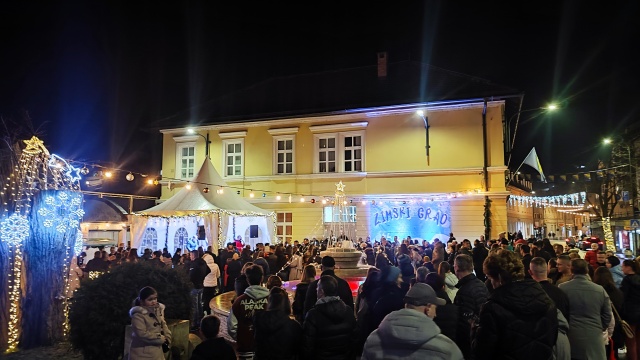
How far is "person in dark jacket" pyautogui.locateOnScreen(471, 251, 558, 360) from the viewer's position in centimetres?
349

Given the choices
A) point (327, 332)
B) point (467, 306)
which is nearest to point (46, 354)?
point (327, 332)

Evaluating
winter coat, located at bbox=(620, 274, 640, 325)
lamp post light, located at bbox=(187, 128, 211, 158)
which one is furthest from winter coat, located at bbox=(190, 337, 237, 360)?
lamp post light, located at bbox=(187, 128, 211, 158)

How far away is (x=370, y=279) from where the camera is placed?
18.0 feet

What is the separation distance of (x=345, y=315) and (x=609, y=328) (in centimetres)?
328

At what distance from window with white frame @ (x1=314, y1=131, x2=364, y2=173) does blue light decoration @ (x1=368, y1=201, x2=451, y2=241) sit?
2.58 metres

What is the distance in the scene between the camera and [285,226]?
2489cm

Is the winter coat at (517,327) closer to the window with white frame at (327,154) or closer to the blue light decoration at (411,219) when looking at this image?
the blue light decoration at (411,219)

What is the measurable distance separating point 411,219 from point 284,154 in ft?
26.4

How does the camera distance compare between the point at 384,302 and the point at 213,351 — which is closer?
the point at 213,351

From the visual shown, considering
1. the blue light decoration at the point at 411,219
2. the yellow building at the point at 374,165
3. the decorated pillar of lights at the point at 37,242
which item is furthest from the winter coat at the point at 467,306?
the blue light decoration at the point at 411,219

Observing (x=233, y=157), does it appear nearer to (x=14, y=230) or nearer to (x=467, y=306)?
(x=14, y=230)

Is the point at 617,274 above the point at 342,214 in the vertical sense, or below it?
below

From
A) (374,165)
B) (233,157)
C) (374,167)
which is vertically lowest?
(374,167)

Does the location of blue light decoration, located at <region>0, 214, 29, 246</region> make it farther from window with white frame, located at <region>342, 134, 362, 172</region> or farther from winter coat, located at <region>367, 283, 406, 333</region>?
window with white frame, located at <region>342, 134, 362, 172</region>
